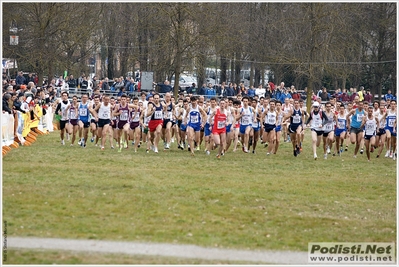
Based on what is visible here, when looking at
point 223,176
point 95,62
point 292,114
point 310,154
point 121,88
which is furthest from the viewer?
point 95,62

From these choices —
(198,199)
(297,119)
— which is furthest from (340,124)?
(198,199)

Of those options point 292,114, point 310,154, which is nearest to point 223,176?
point 292,114

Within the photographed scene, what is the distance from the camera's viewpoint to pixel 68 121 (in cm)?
2806

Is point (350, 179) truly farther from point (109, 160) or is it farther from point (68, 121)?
point (68, 121)

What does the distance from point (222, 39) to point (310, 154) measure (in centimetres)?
2044

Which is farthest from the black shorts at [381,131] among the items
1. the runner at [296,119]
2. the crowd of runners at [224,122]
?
the runner at [296,119]

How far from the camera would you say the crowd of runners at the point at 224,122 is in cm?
2574

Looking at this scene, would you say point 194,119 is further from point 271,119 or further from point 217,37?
point 217,37

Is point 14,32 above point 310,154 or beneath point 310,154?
above

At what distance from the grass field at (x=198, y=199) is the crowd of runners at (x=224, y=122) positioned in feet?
4.60

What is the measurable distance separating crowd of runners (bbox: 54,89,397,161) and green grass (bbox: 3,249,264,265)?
13.6m

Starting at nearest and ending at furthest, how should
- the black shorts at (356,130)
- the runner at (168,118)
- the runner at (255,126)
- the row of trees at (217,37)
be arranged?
1. the runner at (168,118)
2. the black shorts at (356,130)
3. the runner at (255,126)
4. the row of trees at (217,37)

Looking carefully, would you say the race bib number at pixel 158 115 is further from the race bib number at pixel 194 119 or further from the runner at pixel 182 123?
the runner at pixel 182 123

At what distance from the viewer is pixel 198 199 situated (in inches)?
→ 647
